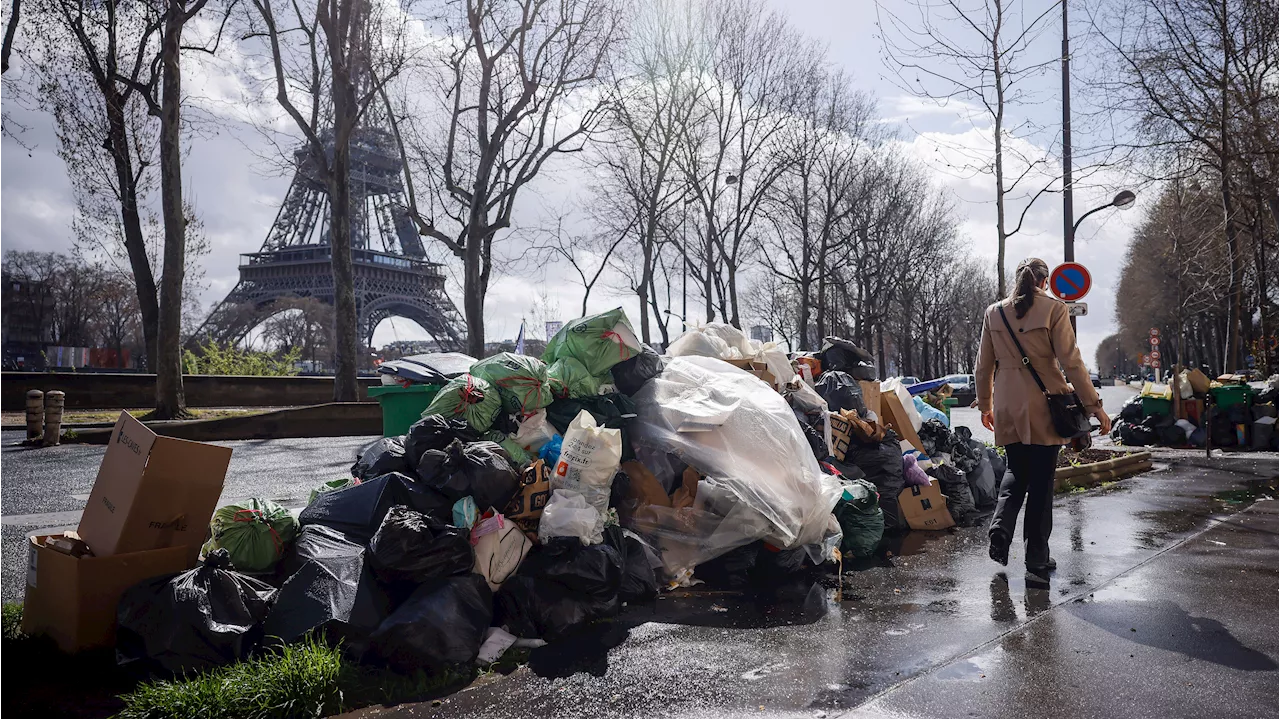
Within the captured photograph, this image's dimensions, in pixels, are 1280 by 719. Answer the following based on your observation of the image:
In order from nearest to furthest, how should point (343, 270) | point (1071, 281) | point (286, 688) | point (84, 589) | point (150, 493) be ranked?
1. point (286, 688)
2. point (84, 589)
3. point (150, 493)
4. point (1071, 281)
5. point (343, 270)

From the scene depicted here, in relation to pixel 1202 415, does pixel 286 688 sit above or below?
below

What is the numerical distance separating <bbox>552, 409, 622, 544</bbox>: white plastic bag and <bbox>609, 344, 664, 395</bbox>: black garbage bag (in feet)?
3.16

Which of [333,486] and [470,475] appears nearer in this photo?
[470,475]

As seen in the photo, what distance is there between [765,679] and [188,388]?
18.9 meters

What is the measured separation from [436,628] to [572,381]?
6.50 ft

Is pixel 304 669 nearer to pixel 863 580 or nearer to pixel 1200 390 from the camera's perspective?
pixel 863 580

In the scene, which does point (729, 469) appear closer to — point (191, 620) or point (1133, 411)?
point (191, 620)

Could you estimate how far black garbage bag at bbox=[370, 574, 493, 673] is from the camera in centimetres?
296

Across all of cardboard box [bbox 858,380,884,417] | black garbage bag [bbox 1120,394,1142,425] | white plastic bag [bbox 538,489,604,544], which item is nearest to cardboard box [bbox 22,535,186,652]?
white plastic bag [bbox 538,489,604,544]

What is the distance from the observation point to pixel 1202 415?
12844 mm

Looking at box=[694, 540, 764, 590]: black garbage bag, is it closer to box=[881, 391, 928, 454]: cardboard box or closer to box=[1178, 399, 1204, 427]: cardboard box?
box=[881, 391, 928, 454]: cardboard box

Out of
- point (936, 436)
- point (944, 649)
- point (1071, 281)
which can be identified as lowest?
point (944, 649)

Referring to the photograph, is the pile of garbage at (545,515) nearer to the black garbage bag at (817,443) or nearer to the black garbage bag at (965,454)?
the black garbage bag at (817,443)

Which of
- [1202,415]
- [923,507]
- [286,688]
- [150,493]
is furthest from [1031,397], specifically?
[1202,415]
